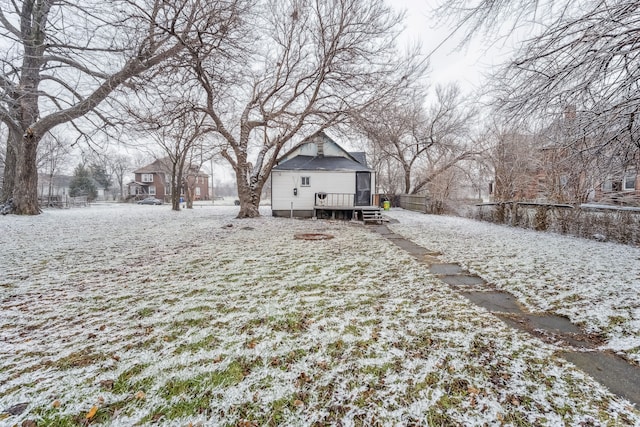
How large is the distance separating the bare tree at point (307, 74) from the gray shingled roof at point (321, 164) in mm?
1788

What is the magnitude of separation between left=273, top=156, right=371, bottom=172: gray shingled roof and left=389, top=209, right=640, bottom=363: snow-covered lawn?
26.1 ft

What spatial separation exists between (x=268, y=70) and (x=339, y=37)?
153 inches

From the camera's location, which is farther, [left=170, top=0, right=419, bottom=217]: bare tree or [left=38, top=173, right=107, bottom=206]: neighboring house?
[left=38, top=173, right=107, bottom=206]: neighboring house

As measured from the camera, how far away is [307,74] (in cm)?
1252

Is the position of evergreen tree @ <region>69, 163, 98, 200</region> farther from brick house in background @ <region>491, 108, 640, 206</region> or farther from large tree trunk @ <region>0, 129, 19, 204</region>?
brick house in background @ <region>491, 108, 640, 206</region>

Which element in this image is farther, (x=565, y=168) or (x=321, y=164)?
(x=321, y=164)

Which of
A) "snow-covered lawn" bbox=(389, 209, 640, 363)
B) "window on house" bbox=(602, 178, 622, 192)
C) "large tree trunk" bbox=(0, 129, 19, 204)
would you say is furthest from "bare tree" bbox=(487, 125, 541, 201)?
"large tree trunk" bbox=(0, 129, 19, 204)

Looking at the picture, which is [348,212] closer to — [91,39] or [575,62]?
[575,62]

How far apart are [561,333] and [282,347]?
3.08m

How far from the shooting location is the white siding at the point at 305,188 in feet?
49.4

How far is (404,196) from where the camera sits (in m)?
22.4

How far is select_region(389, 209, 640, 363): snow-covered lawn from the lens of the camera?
121 inches

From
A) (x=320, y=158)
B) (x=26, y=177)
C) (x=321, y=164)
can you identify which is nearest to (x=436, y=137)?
(x=320, y=158)

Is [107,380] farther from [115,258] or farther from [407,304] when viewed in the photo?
[115,258]
